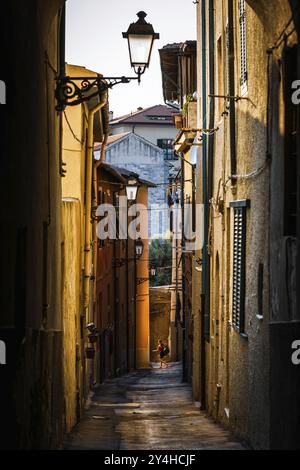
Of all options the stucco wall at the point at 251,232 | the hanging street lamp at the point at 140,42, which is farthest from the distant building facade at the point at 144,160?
the hanging street lamp at the point at 140,42

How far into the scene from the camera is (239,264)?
551 inches

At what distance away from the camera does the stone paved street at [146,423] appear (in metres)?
12.1

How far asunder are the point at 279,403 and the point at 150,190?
195 ft

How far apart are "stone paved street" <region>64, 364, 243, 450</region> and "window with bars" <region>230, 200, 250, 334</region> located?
1.77 m

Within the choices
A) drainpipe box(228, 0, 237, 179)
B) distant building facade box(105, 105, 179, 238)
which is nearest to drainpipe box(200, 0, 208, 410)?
drainpipe box(228, 0, 237, 179)

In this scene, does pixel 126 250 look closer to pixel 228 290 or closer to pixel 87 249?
pixel 87 249

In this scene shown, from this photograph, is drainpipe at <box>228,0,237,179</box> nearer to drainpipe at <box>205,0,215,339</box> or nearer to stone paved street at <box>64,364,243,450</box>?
drainpipe at <box>205,0,215,339</box>

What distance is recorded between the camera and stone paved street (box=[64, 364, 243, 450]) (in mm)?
12094

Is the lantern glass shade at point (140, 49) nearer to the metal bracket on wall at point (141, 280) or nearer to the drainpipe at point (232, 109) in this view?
the drainpipe at point (232, 109)

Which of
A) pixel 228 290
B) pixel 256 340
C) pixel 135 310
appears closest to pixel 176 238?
pixel 135 310

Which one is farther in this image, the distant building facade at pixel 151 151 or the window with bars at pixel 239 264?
the distant building facade at pixel 151 151

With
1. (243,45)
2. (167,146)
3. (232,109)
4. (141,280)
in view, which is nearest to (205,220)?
(232,109)

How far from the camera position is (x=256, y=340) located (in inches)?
464

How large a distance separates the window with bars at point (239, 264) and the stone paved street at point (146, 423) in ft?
5.80
